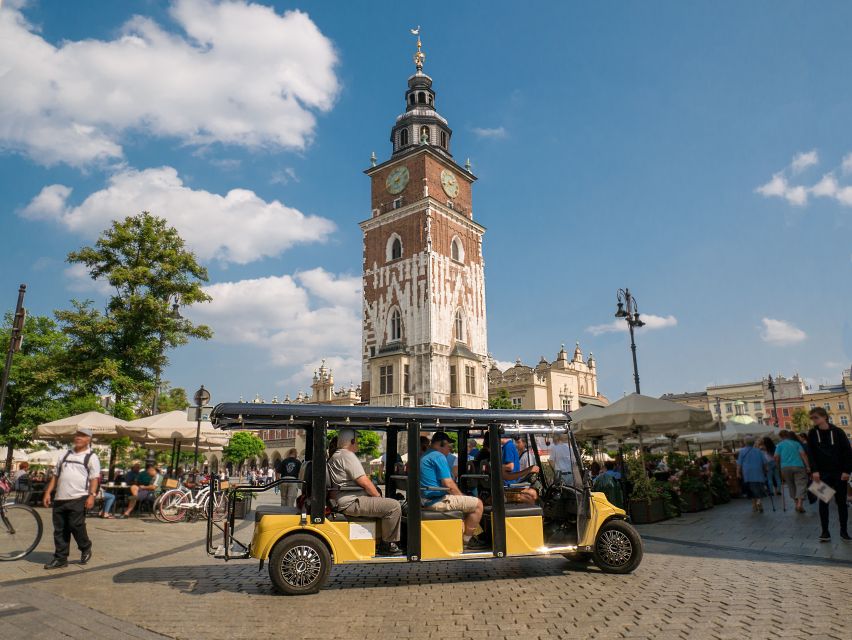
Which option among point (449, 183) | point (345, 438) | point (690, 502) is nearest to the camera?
point (345, 438)

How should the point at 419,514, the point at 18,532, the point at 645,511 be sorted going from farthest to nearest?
the point at 645,511, the point at 18,532, the point at 419,514

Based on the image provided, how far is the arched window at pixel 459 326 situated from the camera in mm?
44875

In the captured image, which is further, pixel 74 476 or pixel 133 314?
pixel 133 314

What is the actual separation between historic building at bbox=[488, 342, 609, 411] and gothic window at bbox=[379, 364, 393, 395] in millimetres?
15442

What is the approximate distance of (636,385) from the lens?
19.3 meters

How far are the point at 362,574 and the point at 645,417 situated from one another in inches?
299

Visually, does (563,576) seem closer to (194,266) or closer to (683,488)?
(683,488)

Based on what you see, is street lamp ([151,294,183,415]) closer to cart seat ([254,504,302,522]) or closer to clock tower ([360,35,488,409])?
cart seat ([254,504,302,522])

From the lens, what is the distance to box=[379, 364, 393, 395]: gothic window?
43.2 meters

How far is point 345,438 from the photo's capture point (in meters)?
6.78

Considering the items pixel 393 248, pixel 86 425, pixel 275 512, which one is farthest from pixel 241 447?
pixel 275 512

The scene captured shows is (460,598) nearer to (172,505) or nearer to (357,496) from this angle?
(357,496)

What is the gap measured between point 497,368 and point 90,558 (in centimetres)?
5405

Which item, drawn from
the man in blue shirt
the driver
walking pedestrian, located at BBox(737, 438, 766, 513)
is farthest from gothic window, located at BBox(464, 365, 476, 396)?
the man in blue shirt
